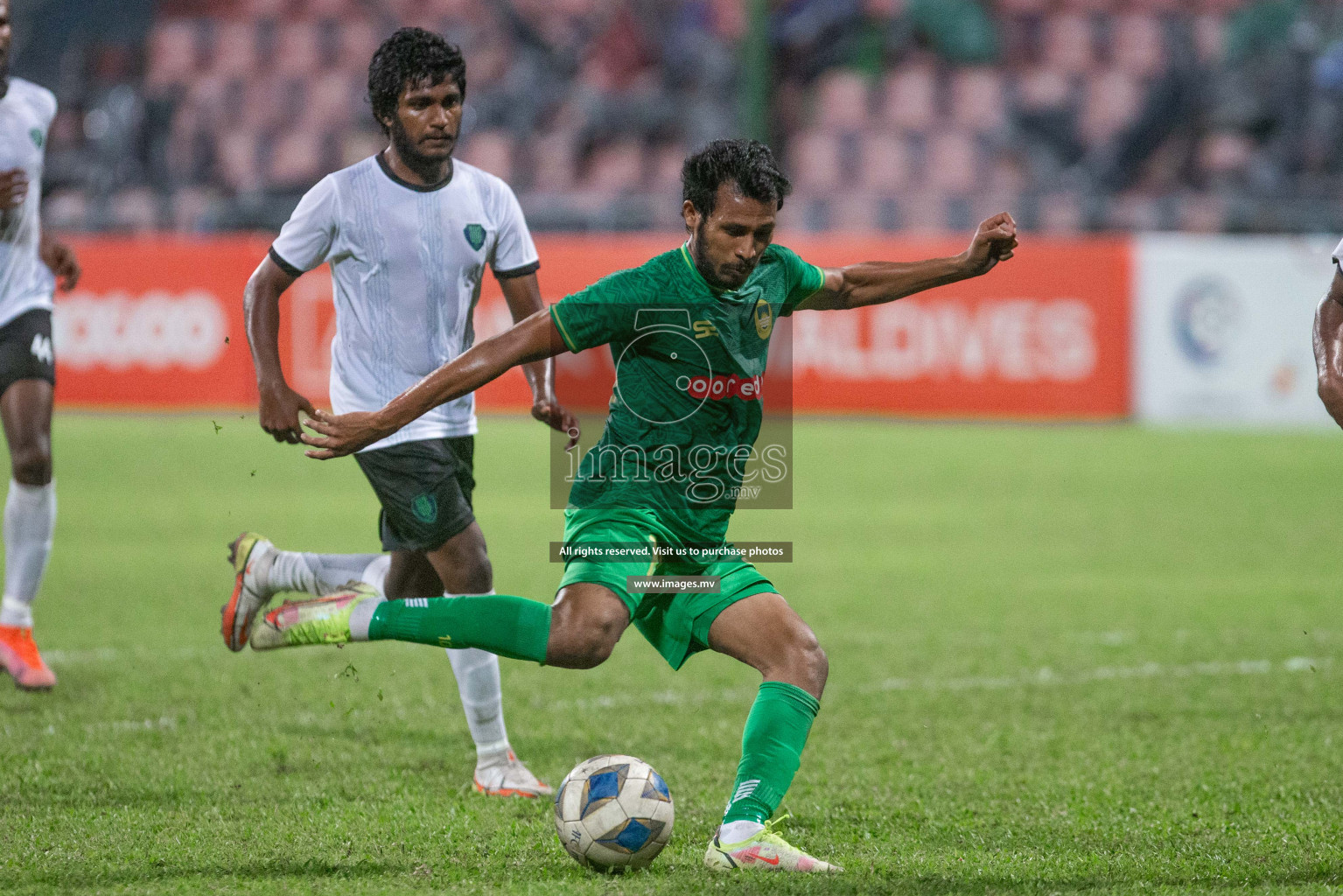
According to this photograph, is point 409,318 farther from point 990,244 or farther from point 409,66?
point 990,244

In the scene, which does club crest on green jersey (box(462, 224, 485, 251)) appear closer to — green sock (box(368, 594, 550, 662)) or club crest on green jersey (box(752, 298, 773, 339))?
club crest on green jersey (box(752, 298, 773, 339))

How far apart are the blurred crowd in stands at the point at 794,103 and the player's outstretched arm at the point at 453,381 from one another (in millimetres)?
13565

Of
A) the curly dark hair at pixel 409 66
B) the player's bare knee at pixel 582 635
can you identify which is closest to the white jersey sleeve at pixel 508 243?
the curly dark hair at pixel 409 66

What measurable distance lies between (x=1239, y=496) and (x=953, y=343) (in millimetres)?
4471

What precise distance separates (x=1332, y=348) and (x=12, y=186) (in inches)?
181

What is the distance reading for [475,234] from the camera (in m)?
4.87

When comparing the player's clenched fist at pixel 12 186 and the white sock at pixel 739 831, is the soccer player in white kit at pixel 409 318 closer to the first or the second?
the white sock at pixel 739 831

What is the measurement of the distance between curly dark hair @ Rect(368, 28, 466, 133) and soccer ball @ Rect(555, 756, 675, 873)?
6.51 ft

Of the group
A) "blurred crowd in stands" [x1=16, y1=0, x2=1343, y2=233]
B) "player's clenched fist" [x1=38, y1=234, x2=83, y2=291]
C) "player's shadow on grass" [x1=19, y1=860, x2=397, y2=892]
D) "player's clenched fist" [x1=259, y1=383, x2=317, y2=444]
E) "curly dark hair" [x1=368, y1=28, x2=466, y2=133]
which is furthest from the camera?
"blurred crowd in stands" [x1=16, y1=0, x2=1343, y2=233]

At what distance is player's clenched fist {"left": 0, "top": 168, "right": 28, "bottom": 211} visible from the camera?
5.99 m

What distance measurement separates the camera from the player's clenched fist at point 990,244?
432cm

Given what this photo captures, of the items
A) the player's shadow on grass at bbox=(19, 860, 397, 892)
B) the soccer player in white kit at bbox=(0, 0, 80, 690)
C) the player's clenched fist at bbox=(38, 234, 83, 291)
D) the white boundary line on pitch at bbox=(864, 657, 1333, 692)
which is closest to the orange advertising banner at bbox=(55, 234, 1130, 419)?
the player's clenched fist at bbox=(38, 234, 83, 291)

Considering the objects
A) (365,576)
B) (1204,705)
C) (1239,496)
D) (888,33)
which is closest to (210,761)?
(365,576)

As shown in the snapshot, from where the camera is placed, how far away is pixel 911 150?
2055 centimetres
